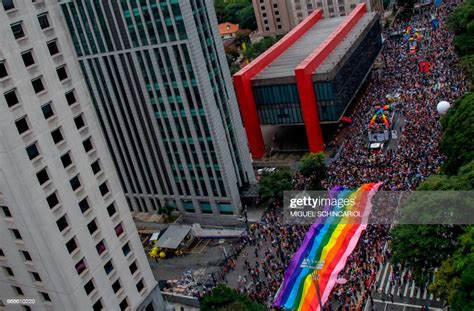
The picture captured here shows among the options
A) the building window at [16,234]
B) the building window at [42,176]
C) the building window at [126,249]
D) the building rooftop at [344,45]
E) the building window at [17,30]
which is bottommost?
the building window at [126,249]

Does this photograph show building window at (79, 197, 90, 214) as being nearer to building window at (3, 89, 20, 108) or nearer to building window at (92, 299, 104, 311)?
building window at (92, 299, 104, 311)

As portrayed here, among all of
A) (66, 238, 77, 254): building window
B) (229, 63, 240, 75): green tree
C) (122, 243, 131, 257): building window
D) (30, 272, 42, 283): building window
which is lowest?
(229, 63, 240, 75): green tree

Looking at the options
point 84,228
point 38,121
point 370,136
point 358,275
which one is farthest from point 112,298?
point 370,136

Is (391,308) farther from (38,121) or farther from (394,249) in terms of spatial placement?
(38,121)

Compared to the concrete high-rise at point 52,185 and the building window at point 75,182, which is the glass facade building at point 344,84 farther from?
the building window at point 75,182

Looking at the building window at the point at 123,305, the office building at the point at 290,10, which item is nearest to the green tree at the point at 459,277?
the building window at the point at 123,305

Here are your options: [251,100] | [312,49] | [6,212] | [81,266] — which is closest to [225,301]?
[81,266]

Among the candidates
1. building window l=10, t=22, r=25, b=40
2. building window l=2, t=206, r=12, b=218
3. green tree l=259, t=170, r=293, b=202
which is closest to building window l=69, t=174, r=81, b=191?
building window l=2, t=206, r=12, b=218
